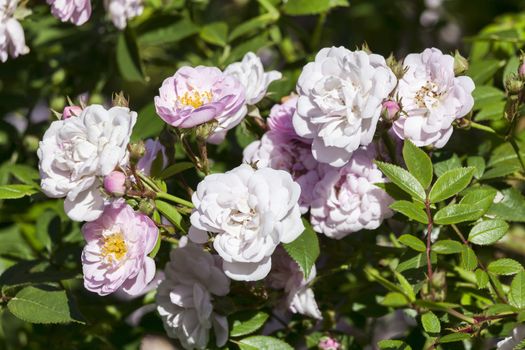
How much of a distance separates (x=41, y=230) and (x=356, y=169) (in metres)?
0.65

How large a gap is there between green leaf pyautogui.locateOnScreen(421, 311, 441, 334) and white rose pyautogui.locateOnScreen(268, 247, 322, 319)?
22 cm

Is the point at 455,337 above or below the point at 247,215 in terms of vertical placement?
below

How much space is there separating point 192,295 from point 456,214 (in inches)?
15.6

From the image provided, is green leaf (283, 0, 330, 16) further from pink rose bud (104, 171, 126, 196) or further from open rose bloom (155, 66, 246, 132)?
pink rose bud (104, 171, 126, 196)

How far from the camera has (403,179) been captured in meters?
1.11

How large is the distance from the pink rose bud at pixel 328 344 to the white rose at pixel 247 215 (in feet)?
1.05

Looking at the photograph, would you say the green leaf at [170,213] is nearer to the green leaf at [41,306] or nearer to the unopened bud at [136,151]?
the unopened bud at [136,151]

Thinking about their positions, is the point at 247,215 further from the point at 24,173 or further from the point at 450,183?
the point at 24,173

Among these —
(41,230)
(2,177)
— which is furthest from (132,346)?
(2,177)

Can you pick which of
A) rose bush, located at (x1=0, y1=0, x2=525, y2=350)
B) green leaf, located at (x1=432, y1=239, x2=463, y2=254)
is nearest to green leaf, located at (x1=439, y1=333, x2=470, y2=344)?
rose bush, located at (x1=0, y1=0, x2=525, y2=350)

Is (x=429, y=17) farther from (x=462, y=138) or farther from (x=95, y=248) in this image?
(x=95, y=248)

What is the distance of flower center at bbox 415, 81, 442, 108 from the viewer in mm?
1124

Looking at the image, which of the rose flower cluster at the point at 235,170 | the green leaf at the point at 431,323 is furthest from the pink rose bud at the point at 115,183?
the green leaf at the point at 431,323

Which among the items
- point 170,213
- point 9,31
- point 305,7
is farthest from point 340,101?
point 9,31
